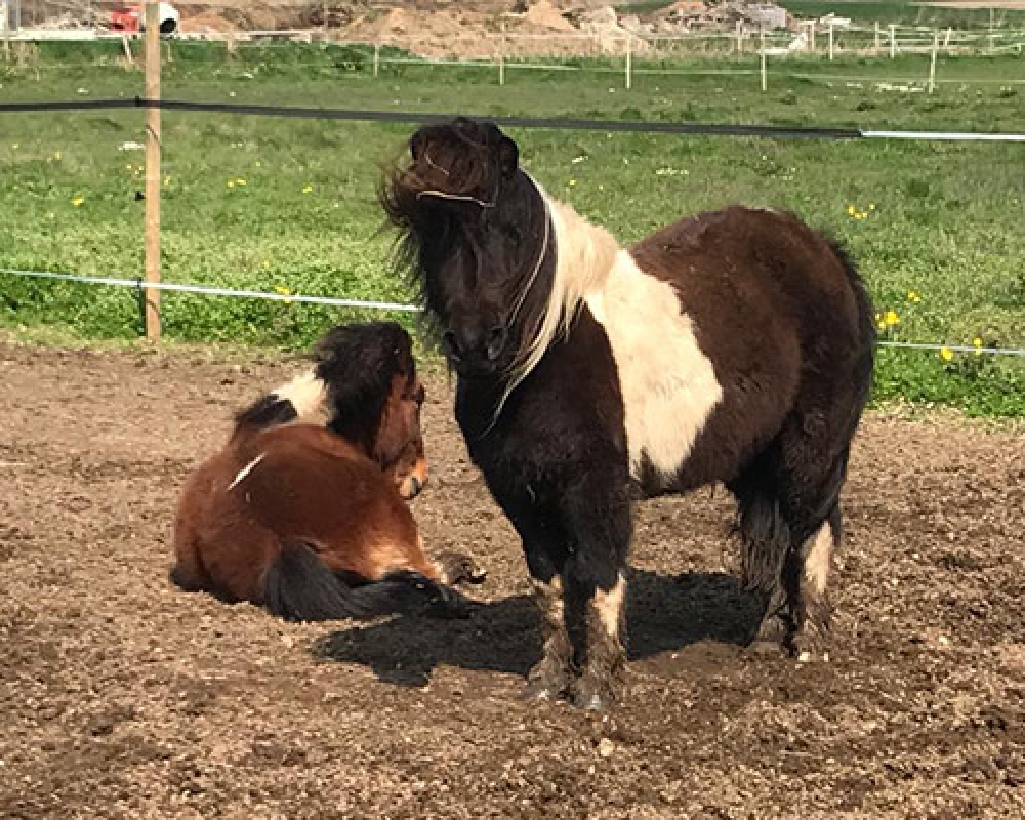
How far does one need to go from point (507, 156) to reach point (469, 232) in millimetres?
209

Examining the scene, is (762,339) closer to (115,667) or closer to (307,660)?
(307,660)

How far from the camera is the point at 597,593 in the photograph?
4289 mm

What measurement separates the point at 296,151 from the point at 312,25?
162 ft

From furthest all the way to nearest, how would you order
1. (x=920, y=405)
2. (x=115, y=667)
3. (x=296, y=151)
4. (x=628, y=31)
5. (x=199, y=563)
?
1. (x=628, y=31)
2. (x=296, y=151)
3. (x=920, y=405)
4. (x=199, y=563)
5. (x=115, y=667)

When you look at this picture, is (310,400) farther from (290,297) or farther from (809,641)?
(290,297)

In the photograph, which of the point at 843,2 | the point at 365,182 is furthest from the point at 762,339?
the point at 843,2

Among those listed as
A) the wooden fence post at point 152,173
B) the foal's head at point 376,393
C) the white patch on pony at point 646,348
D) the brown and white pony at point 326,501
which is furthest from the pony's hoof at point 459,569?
the wooden fence post at point 152,173

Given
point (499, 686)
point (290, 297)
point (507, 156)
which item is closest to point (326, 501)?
point (499, 686)

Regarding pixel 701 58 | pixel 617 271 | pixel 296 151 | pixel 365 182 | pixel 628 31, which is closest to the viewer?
pixel 617 271

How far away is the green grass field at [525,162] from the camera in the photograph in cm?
998

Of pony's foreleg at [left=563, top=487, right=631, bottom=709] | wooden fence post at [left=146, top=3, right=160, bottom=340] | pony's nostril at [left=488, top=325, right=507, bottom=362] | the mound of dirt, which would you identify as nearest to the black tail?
pony's foreleg at [left=563, top=487, right=631, bottom=709]

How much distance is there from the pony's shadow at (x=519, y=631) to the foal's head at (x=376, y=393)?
2.33ft

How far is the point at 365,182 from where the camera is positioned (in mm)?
17953

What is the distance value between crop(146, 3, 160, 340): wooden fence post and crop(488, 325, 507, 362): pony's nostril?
6.32 meters
